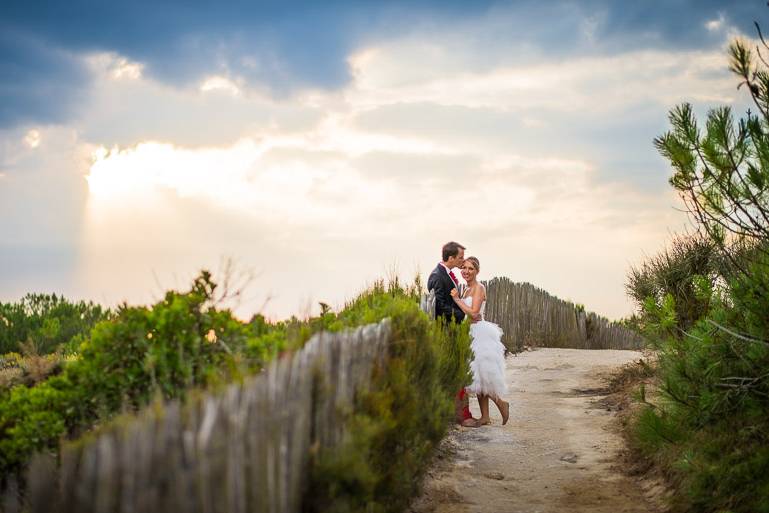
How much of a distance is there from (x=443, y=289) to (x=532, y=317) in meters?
11.5

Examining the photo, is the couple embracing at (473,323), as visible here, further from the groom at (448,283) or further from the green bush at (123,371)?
the green bush at (123,371)

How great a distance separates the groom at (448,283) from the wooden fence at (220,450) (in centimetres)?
502

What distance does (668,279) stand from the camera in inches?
436

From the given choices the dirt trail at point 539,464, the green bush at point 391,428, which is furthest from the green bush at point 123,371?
the dirt trail at point 539,464

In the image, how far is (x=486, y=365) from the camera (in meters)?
8.80

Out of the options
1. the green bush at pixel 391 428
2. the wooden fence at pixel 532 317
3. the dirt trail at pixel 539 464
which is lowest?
the dirt trail at pixel 539 464

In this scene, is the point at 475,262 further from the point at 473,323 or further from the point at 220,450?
the point at 220,450

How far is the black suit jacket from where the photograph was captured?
9.06 meters

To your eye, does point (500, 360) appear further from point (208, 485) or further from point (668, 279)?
point (208, 485)

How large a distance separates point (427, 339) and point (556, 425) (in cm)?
406

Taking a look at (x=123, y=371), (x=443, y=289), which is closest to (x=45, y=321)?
(x=443, y=289)

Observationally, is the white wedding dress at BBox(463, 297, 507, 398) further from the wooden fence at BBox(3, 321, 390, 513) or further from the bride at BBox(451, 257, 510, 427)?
the wooden fence at BBox(3, 321, 390, 513)

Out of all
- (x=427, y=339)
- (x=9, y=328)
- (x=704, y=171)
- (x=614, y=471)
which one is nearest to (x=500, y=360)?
(x=614, y=471)

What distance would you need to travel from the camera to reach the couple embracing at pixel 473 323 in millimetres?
8805
